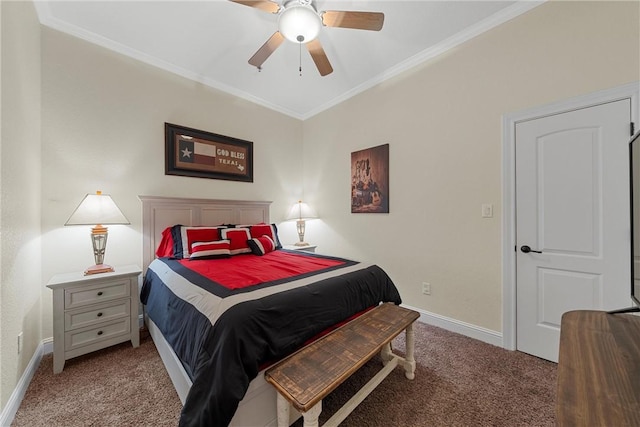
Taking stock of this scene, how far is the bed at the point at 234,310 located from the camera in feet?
3.76

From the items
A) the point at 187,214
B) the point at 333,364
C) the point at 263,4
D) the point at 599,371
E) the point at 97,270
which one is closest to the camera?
the point at 599,371

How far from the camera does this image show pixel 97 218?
2.12m

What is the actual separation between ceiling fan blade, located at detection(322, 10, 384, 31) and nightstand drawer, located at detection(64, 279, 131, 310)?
2.72m

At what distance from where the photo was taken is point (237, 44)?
2.52 meters

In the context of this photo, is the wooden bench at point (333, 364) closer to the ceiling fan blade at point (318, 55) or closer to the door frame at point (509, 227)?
the door frame at point (509, 227)

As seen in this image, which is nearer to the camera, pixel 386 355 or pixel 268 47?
pixel 386 355

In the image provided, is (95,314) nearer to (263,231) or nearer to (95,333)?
(95,333)

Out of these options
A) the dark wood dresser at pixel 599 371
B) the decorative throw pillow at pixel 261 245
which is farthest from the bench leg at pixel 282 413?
the decorative throw pillow at pixel 261 245

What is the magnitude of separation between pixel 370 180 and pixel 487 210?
136cm

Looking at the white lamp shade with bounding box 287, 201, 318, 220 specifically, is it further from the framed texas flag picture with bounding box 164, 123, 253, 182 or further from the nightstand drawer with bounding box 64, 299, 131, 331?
the nightstand drawer with bounding box 64, 299, 131, 331

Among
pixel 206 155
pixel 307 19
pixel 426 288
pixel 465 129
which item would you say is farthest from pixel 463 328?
pixel 206 155

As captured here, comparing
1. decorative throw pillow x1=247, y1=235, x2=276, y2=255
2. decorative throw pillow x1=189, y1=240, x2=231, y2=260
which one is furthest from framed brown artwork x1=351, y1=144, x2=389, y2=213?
decorative throw pillow x1=189, y1=240, x2=231, y2=260

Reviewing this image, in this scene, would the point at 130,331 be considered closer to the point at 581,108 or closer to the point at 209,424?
the point at 209,424

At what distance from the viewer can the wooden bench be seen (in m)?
1.09
